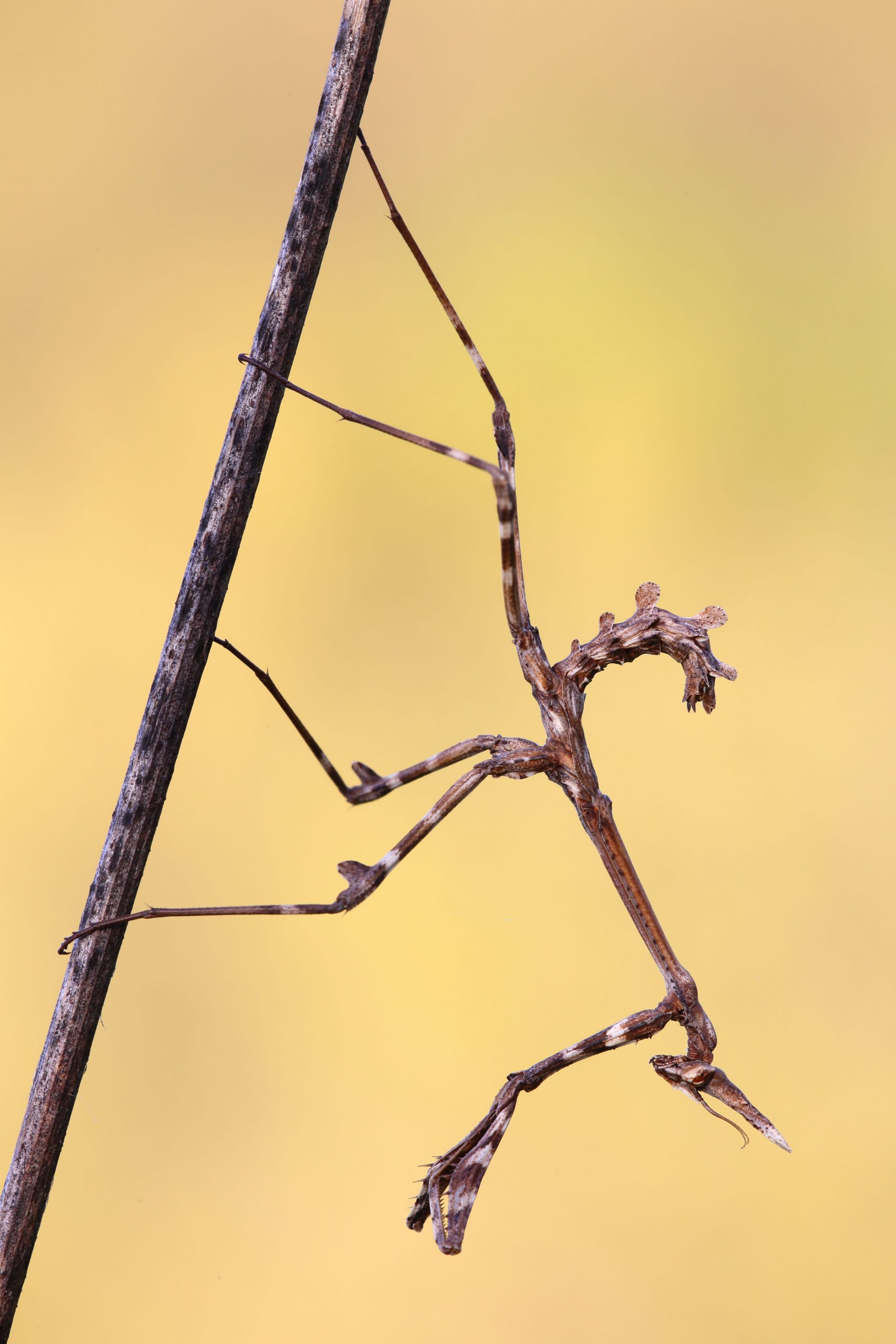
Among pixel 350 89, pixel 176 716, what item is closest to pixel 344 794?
pixel 176 716

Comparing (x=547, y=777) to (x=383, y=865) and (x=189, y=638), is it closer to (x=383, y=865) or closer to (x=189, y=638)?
(x=383, y=865)

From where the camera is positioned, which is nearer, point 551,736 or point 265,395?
point 265,395

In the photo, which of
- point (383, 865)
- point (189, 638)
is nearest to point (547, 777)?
point (383, 865)

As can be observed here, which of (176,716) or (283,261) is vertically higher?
(283,261)

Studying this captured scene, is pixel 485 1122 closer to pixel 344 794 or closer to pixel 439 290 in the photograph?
pixel 344 794
